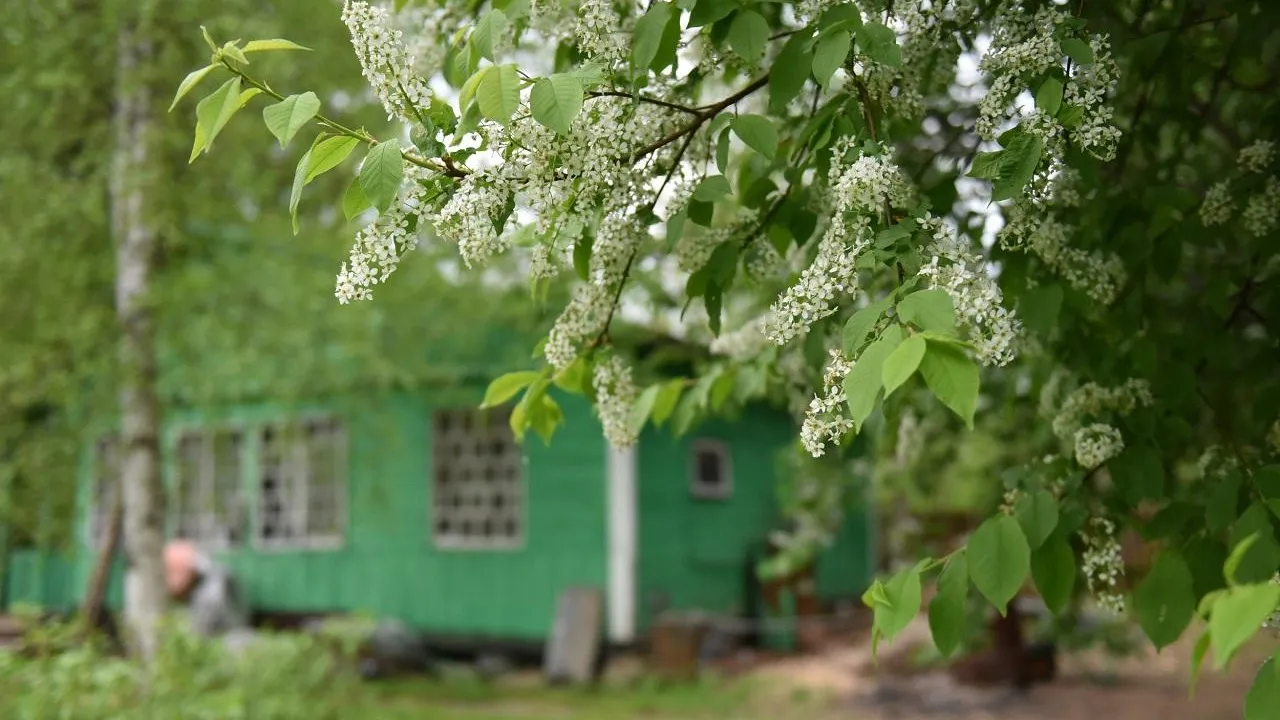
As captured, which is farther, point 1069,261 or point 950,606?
point 1069,261

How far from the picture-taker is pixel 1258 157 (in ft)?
9.92

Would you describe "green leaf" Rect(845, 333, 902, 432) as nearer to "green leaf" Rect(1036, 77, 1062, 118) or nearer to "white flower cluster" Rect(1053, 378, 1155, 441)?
"green leaf" Rect(1036, 77, 1062, 118)

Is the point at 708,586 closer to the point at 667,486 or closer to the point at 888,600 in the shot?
the point at 667,486

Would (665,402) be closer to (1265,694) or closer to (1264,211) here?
(1264,211)

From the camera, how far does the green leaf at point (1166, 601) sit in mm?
2111

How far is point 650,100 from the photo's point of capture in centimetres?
234

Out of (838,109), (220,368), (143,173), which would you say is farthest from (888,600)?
(220,368)

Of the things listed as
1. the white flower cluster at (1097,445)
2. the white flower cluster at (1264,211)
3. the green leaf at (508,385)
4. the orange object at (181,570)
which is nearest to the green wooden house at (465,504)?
the orange object at (181,570)

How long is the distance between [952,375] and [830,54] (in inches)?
30.3

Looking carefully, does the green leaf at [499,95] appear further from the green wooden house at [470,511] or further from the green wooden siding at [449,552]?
the green wooden siding at [449,552]

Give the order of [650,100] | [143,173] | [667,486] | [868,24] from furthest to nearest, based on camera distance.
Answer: [667,486]
[143,173]
[650,100]
[868,24]

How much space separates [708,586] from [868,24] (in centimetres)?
977

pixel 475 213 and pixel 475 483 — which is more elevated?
pixel 475 213

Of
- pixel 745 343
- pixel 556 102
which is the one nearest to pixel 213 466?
pixel 745 343
